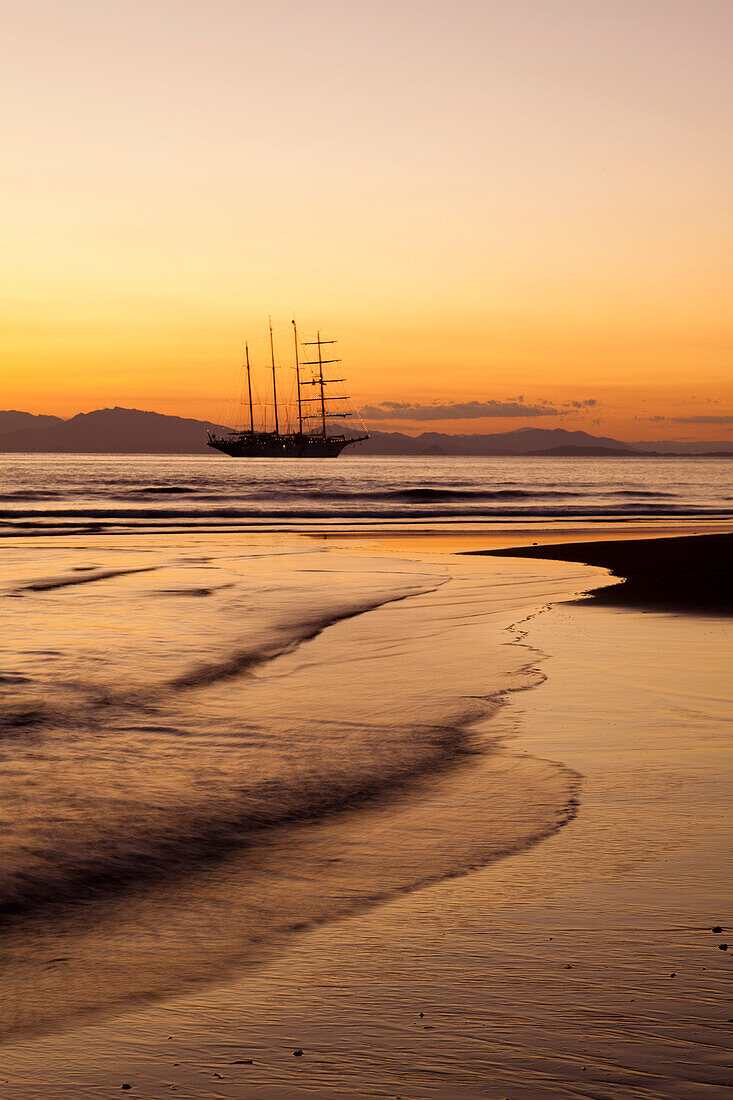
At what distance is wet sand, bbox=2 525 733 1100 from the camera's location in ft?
9.20

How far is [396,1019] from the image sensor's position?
312 centimetres

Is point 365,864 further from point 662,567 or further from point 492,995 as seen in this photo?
point 662,567

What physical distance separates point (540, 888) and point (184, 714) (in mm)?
3753

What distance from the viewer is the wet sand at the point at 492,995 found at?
2803mm

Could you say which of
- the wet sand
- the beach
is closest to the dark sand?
the beach

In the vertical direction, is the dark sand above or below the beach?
below

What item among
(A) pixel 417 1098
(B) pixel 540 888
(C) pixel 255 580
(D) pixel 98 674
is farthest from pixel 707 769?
(C) pixel 255 580

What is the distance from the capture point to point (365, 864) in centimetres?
450

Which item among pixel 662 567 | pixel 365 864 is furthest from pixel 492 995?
pixel 662 567

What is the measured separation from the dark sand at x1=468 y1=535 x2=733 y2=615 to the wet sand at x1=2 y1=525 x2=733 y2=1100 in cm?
913

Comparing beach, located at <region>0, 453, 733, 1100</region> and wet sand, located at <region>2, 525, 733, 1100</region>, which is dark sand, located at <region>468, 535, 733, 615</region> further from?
wet sand, located at <region>2, 525, 733, 1100</region>

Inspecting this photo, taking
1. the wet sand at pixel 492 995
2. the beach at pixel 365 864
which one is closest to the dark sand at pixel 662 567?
the beach at pixel 365 864

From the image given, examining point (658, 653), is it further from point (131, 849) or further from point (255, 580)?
point (255, 580)

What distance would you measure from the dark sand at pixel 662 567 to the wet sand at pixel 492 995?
9.13 metres
